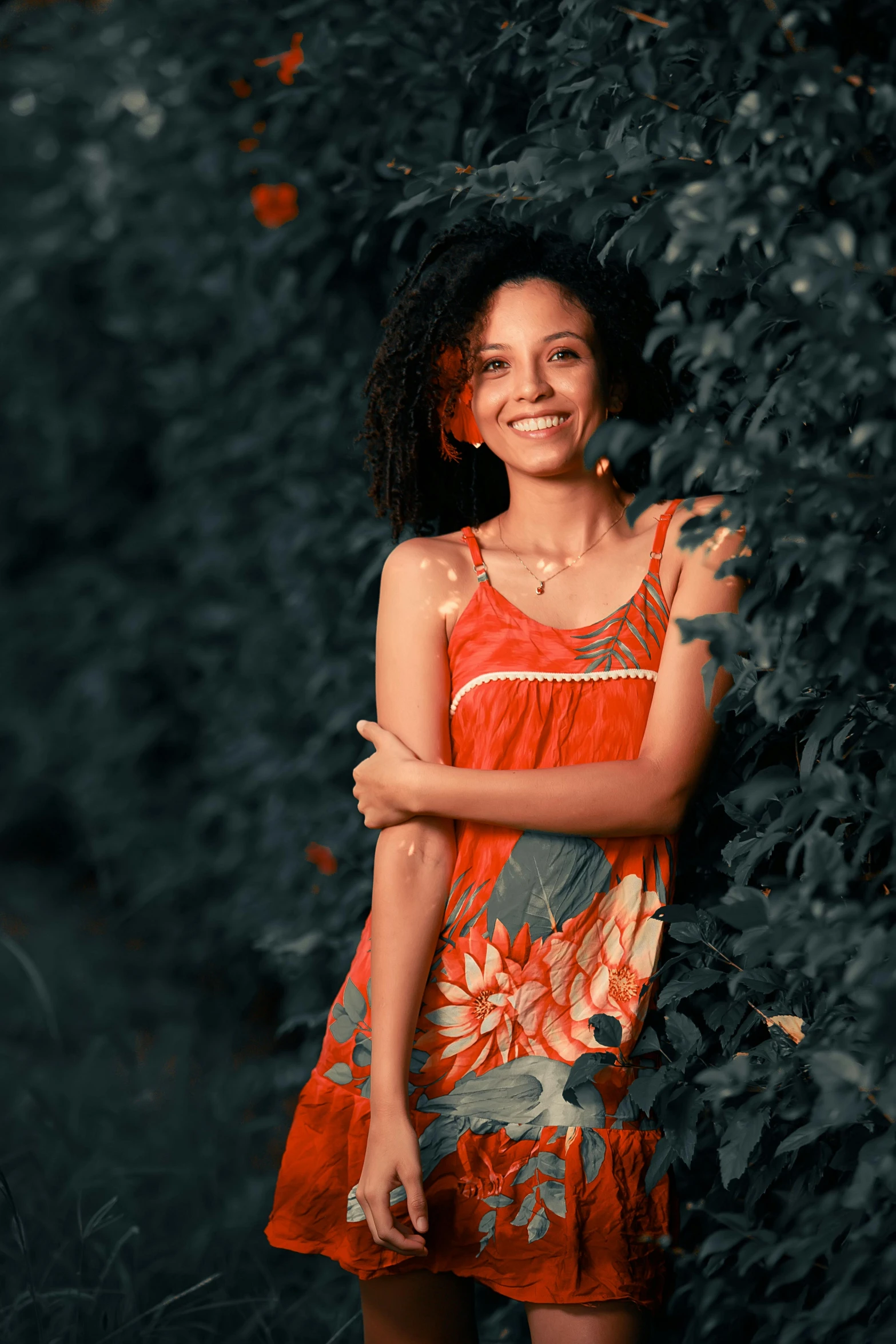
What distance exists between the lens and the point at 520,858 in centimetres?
180

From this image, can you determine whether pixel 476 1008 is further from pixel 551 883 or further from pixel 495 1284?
pixel 495 1284

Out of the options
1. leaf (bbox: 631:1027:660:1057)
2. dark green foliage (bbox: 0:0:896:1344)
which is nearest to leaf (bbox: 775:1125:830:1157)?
dark green foliage (bbox: 0:0:896:1344)

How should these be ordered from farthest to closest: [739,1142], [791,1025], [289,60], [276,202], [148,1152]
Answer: [148,1152]
[276,202]
[289,60]
[791,1025]
[739,1142]

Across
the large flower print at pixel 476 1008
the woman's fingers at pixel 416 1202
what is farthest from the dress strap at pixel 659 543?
the woman's fingers at pixel 416 1202

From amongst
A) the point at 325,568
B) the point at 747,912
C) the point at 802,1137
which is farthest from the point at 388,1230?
the point at 325,568

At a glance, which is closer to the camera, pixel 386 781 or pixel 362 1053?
pixel 386 781

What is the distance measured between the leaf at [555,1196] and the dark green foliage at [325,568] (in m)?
0.15

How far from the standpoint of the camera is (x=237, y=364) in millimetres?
3576

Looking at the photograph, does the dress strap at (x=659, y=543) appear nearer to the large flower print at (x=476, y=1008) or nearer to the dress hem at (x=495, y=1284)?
the large flower print at (x=476, y=1008)

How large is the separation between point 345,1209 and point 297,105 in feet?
7.73

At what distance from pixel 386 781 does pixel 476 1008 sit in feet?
1.15

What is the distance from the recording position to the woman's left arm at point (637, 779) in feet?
5.56

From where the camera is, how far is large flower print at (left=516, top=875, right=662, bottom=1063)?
5.82 feet

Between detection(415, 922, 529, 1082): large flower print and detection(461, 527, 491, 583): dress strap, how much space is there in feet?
1.67
